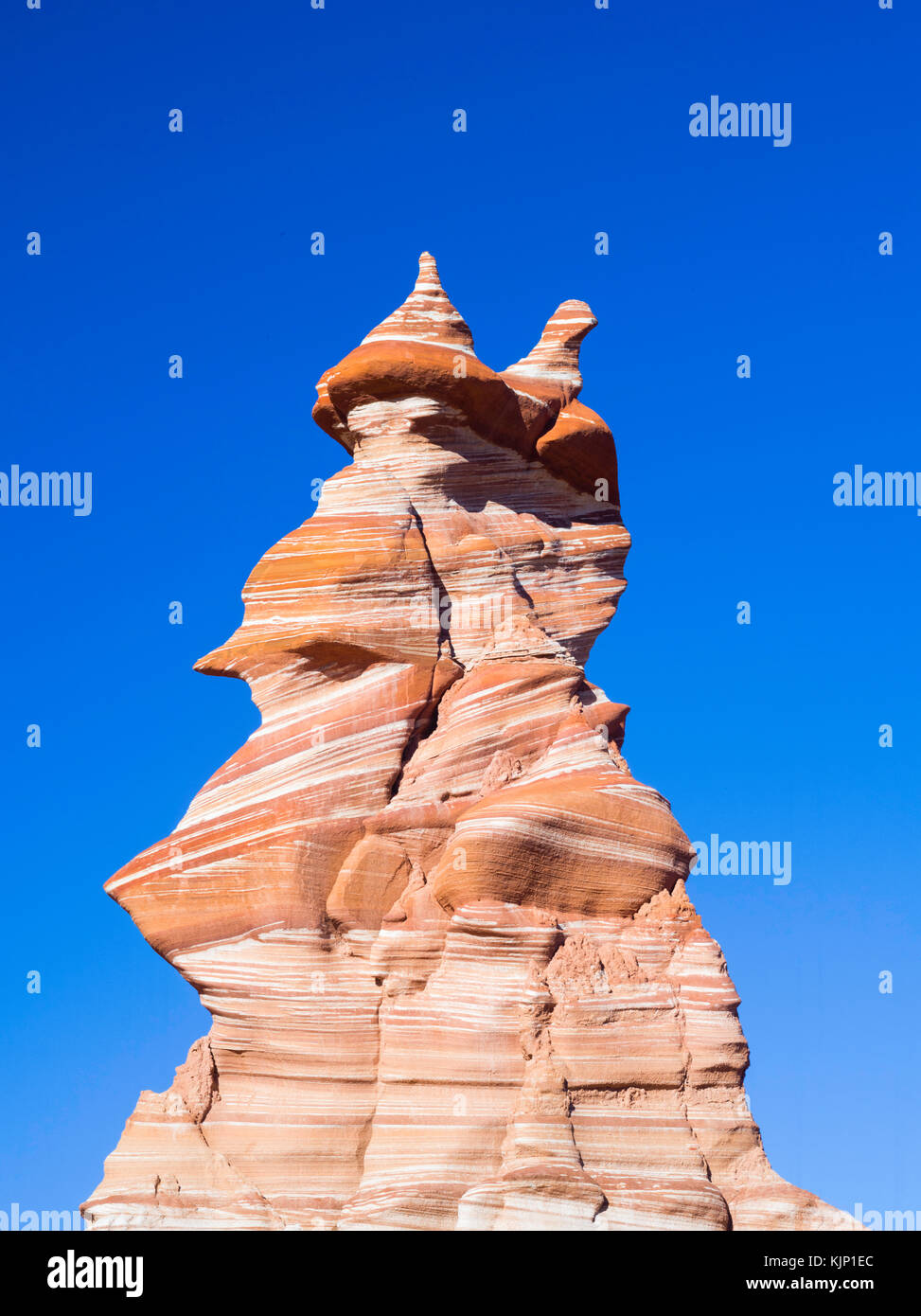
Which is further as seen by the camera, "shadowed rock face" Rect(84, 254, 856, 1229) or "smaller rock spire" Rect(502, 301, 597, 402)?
"smaller rock spire" Rect(502, 301, 597, 402)

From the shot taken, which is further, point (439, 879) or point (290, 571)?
point (290, 571)

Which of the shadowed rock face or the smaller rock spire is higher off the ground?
the smaller rock spire

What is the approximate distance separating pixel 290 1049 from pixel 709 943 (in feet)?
20.2

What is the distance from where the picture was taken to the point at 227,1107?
3422 cm

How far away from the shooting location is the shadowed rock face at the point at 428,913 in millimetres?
32750

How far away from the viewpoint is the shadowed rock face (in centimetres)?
3275

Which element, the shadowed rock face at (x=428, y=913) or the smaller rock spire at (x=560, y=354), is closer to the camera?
the shadowed rock face at (x=428, y=913)

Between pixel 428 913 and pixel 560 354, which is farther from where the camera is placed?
pixel 560 354

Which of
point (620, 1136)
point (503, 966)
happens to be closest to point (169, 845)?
point (503, 966)

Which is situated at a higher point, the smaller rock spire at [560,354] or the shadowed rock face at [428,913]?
the smaller rock spire at [560,354]

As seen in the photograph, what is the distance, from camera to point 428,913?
112ft

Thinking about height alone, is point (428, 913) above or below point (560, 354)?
below
